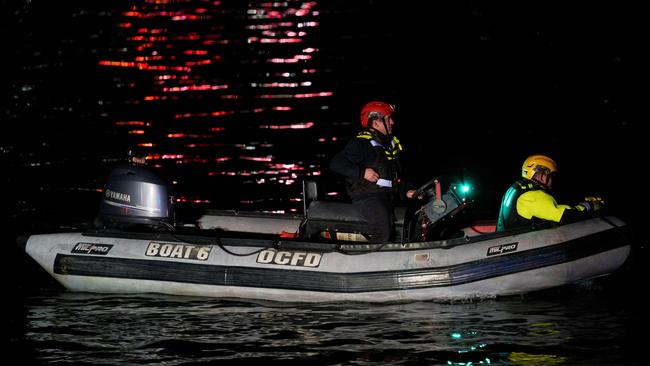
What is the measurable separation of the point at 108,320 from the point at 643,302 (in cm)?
533

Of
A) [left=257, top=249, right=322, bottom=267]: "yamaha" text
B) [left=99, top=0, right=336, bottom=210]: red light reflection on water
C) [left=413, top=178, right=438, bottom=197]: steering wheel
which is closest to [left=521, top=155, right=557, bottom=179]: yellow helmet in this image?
[left=413, top=178, right=438, bottom=197]: steering wheel

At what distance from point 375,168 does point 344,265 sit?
3.66ft

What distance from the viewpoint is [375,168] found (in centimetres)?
1101

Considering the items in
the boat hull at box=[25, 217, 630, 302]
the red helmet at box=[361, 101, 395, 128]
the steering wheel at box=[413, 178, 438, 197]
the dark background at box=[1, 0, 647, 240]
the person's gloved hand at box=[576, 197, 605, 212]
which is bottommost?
the boat hull at box=[25, 217, 630, 302]

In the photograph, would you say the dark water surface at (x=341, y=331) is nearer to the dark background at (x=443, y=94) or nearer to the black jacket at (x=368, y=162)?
the black jacket at (x=368, y=162)

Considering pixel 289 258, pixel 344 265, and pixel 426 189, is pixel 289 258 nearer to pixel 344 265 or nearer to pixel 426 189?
pixel 344 265

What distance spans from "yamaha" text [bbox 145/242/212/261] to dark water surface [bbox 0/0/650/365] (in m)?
0.50

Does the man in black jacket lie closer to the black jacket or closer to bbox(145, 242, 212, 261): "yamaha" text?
the black jacket

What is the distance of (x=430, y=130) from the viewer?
24.5 metres

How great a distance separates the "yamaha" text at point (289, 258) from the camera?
10836 millimetres

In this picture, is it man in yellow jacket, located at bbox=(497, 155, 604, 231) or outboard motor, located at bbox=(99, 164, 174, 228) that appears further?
outboard motor, located at bbox=(99, 164, 174, 228)

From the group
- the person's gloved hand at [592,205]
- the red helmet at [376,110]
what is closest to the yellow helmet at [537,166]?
the person's gloved hand at [592,205]

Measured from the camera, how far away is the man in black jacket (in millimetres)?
10977

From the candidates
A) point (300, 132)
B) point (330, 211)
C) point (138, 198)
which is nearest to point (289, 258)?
point (330, 211)
